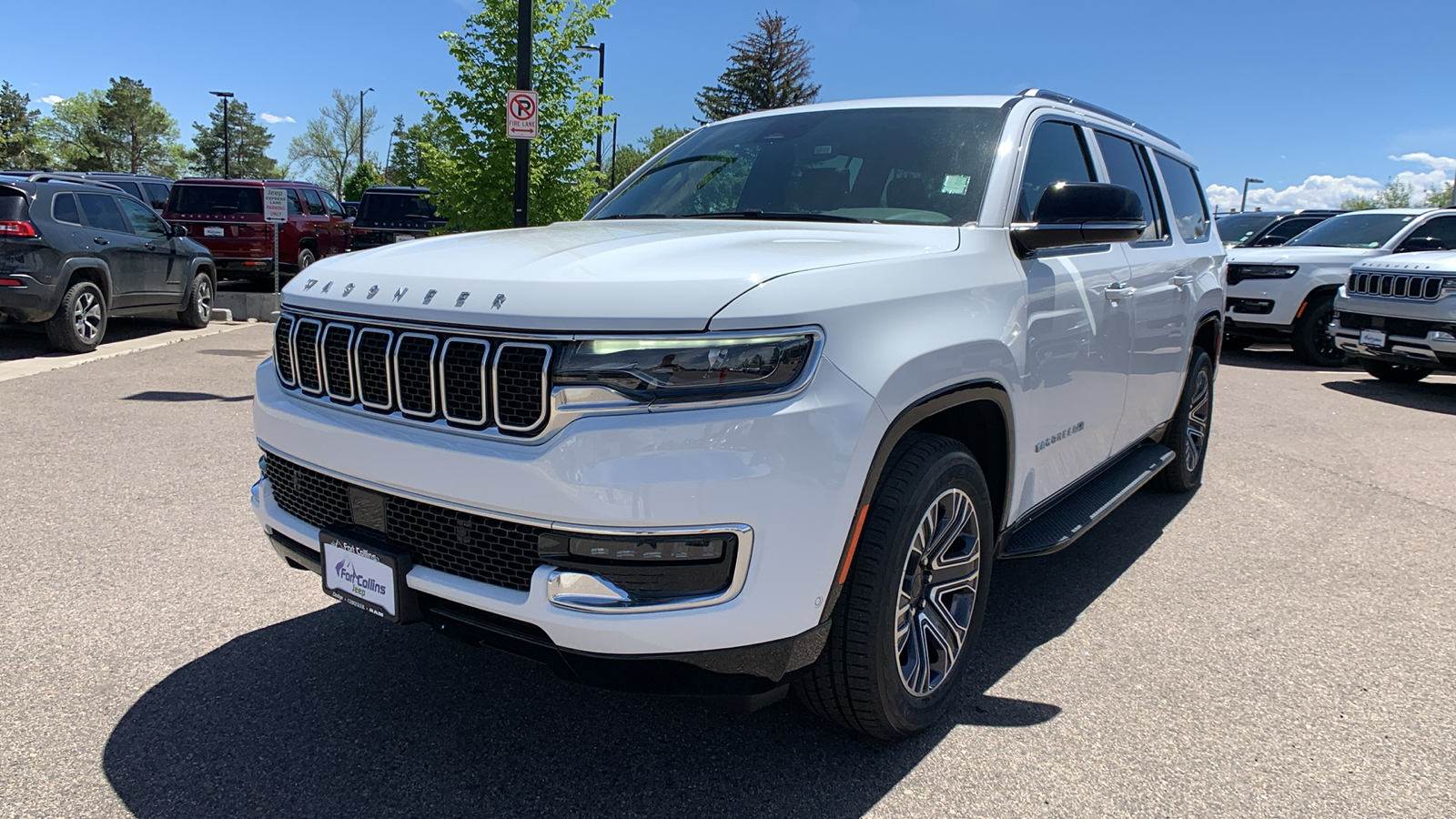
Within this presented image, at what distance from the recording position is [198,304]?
40.4 feet

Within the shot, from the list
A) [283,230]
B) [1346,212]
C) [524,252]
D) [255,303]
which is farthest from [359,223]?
[524,252]

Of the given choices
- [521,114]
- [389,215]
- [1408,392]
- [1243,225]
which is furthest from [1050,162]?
[1243,225]

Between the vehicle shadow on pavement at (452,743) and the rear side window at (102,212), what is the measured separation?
8986 mm

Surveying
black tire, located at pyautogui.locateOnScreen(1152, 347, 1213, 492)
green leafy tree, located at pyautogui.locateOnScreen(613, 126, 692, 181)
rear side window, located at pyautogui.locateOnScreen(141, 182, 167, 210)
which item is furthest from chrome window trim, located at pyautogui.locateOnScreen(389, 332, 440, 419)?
green leafy tree, located at pyautogui.locateOnScreen(613, 126, 692, 181)

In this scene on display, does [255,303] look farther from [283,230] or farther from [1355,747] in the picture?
[1355,747]

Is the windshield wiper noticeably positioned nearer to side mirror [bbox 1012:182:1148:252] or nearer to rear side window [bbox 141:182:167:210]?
side mirror [bbox 1012:182:1148:252]

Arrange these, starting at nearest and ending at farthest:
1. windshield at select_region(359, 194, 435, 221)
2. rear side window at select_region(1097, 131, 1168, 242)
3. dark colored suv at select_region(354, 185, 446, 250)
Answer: rear side window at select_region(1097, 131, 1168, 242), dark colored suv at select_region(354, 185, 446, 250), windshield at select_region(359, 194, 435, 221)

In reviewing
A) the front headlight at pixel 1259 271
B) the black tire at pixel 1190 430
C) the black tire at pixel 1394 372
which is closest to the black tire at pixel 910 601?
the black tire at pixel 1190 430

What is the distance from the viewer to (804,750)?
2.81m

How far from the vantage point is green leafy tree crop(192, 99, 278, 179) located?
97125 mm

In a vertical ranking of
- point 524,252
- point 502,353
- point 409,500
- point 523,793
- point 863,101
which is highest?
point 863,101

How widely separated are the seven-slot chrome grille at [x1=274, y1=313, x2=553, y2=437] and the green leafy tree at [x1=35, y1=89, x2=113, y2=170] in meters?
90.6

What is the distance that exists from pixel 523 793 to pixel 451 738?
37 centimetres

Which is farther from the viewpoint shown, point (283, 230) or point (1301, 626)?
point (283, 230)
